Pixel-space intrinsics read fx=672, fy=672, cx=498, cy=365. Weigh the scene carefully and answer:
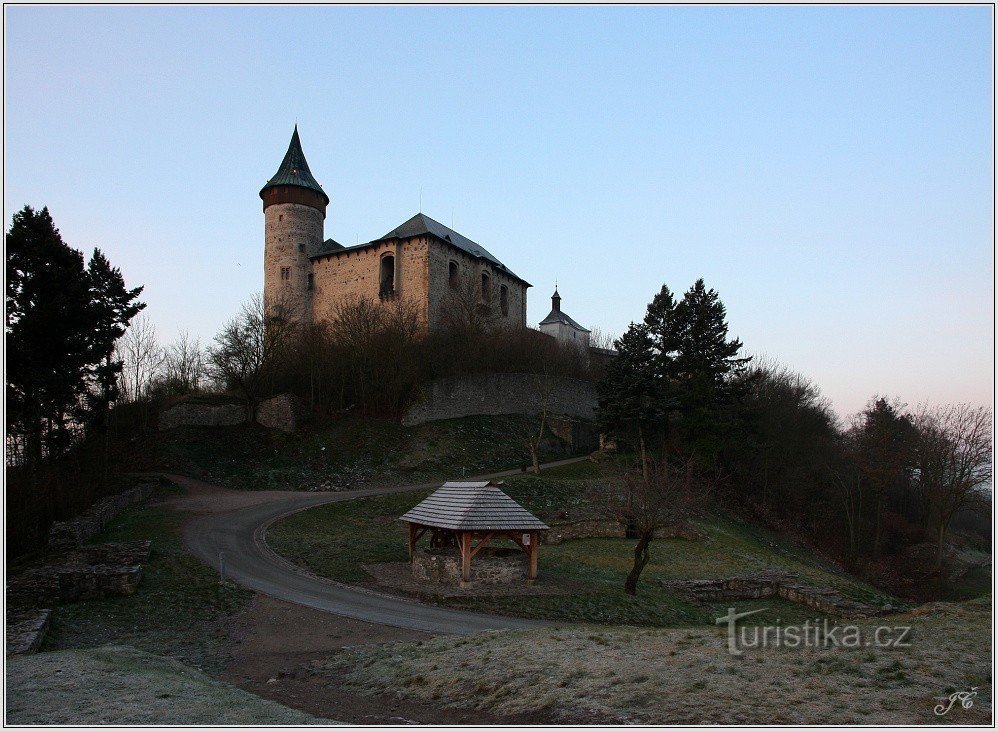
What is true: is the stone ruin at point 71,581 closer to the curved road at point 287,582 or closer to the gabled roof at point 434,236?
the curved road at point 287,582

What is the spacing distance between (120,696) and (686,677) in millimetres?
5594

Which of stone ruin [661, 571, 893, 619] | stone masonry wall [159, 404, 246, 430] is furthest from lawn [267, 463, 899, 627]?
stone masonry wall [159, 404, 246, 430]

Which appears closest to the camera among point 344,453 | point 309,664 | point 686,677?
point 686,677

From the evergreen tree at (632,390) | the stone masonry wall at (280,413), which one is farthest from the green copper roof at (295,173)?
the evergreen tree at (632,390)

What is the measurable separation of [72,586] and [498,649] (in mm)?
9110

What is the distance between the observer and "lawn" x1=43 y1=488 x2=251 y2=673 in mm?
10219

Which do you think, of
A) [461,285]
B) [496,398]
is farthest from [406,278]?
[496,398]

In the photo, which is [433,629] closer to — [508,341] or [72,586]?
[72,586]

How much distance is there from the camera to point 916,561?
92.1 ft

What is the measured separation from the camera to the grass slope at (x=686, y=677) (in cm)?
584

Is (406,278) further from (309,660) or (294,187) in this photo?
(309,660)

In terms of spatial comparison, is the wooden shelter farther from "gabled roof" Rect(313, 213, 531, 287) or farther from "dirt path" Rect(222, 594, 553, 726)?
"gabled roof" Rect(313, 213, 531, 287)

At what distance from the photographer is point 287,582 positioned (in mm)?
14648

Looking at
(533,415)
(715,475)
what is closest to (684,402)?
(715,475)
